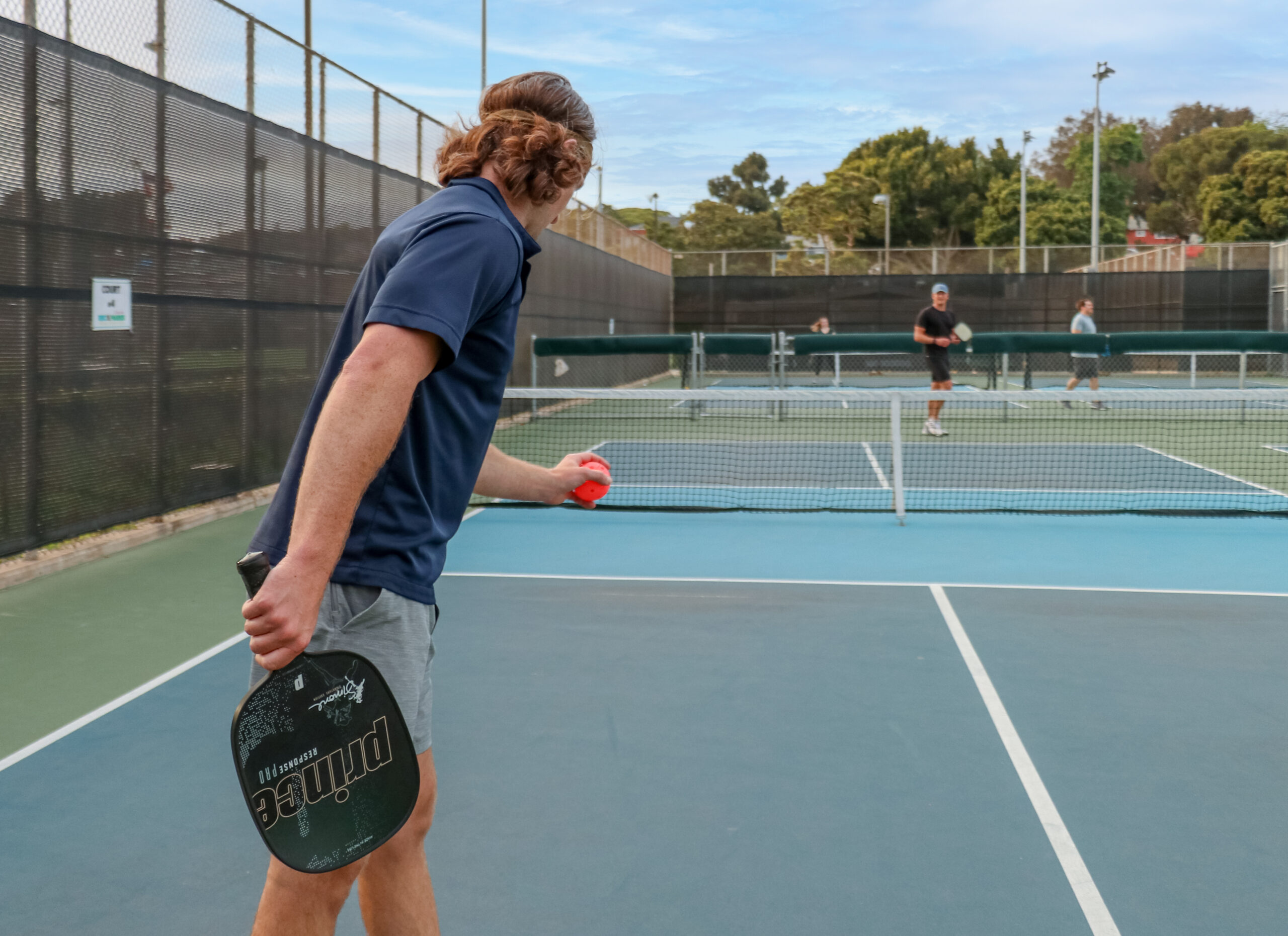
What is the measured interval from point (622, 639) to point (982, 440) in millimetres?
9544

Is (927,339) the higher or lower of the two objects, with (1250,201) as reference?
lower

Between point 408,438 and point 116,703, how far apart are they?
2975mm

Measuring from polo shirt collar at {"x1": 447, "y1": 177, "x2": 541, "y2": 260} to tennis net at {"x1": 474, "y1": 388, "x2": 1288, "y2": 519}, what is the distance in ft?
19.1

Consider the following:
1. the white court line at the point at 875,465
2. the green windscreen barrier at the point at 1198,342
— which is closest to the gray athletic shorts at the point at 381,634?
the white court line at the point at 875,465

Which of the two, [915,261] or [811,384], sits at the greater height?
[915,261]

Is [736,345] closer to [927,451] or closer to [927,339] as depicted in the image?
[927,339]

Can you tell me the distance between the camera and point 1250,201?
5738 centimetres

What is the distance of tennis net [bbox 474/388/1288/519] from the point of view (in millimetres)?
8648

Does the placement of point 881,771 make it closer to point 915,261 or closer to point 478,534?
point 478,534

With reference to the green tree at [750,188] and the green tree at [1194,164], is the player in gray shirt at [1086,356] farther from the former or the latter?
the green tree at [750,188]

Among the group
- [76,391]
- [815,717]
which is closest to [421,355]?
[815,717]

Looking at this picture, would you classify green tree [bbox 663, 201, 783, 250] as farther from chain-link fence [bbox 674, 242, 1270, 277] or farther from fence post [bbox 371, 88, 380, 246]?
fence post [bbox 371, 88, 380, 246]

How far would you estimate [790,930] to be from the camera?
265 cm

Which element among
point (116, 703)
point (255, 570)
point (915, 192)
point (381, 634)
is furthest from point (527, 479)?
point (915, 192)
